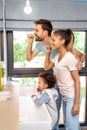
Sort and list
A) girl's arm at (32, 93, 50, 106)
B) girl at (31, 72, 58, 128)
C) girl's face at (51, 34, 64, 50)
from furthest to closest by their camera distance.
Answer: girl's face at (51, 34, 64, 50)
girl at (31, 72, 58, 128)
girl's arm at (32, 93, 50, 106)

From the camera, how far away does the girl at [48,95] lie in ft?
6.42

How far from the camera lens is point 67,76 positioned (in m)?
2.08

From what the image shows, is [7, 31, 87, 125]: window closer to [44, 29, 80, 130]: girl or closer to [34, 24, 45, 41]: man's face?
[34, 24, 45, 41]: man's face

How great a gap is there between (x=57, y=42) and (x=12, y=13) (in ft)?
3.35

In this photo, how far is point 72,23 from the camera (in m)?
2.92

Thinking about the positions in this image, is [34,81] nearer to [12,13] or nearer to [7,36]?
[7,36]

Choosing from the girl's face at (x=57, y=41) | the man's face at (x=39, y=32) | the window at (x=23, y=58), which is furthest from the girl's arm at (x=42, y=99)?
the window at (x=23, y=58)

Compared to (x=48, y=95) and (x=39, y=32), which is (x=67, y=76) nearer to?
(x=48, y=95)

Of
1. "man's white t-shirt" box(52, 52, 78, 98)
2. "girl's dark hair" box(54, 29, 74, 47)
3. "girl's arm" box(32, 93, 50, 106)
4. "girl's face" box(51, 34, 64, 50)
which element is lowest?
"girl's arm" box(32, 93, 50, 106)

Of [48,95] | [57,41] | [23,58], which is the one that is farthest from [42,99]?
[23,58]

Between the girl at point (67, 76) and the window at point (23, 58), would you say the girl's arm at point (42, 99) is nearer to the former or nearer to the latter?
the girl at point (67, 76)

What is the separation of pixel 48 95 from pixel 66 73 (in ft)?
0.80

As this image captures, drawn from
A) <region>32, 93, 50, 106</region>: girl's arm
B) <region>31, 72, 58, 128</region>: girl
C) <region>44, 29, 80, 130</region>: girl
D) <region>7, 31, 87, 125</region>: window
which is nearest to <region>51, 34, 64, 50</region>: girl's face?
<region>44, 29, 80, 130</region>: girl

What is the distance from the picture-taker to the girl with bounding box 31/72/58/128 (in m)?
1.96
